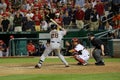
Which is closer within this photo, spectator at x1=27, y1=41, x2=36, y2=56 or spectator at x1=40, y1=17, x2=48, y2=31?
spectator at x1=27, y1=41, x2=36, y2=56

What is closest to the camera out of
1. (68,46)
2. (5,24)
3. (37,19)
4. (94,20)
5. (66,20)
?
(68,46)

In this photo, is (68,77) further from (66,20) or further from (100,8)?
(66,20)

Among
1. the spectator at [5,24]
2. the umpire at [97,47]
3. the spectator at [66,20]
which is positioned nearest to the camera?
the umpire at [97,47]

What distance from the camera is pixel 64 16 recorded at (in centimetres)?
2606

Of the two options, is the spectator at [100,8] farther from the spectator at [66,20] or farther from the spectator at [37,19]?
the spectator at [37,19]

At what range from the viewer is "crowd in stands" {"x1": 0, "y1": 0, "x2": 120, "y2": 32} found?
1013 inches

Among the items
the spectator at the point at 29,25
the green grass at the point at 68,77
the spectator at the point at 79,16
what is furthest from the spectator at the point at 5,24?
the green grass at the point at 68,77

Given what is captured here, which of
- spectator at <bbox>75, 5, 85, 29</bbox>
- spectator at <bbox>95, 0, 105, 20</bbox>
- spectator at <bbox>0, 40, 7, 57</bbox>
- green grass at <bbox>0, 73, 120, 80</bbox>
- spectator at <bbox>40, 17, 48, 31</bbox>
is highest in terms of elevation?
spectator at <bbox>95, 0, 105, 20</bbox>

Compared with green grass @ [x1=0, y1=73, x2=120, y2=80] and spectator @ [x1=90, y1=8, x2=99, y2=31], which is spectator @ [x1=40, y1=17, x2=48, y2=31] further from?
green grass @ [x1=0, y1=73, x2=120, y2=80]

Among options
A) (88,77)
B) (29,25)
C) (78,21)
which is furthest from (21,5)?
(88,77)

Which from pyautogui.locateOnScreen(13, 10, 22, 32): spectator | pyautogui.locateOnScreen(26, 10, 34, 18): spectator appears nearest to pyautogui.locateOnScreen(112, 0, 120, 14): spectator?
pyautogui.locateOnScreen(26, 10, 34, 18): spectator

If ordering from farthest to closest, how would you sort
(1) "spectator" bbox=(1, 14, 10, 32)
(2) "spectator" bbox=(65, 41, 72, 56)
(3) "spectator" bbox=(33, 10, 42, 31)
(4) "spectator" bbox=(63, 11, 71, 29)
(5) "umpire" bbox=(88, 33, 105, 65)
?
(4) "spectator" bbox=(63, 11, 71, 29) → (3) "spectator" bbox=(33, 10, 42, 31) → (1) "spectator" bbox=(1, 14, 10, 32) → (2) "spectator" bbox=(65, 41, 72, 56) → (5) "umpire" bbox=(88, 33, 105, 65)

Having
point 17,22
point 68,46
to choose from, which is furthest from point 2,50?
point 68,46

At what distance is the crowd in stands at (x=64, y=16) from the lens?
2572 centimetres
